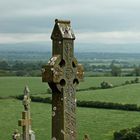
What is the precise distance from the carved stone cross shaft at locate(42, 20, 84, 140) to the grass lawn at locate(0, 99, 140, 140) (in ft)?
91.0

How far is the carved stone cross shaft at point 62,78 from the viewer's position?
8.57 m

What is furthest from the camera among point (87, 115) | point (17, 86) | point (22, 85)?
point (22, 85)

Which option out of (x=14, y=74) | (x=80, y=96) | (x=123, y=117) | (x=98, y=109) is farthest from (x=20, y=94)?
(x=14, y=74)

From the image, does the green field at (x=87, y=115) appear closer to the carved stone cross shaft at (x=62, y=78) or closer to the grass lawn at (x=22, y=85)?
the grass lawn at (x=22, y=85)

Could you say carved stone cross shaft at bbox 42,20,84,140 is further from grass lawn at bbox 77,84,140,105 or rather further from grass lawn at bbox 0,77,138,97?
grass lawn at bbox 0,77,138,97

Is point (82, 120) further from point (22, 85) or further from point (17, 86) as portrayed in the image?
point (22, 85)

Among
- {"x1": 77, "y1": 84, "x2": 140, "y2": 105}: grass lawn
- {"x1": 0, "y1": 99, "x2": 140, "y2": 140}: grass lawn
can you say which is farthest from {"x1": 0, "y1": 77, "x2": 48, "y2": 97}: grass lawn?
{"x1": 0, "y1": 99, "x2": 140, "y2": 140}: grass lawn

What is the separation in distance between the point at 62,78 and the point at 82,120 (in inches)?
1649

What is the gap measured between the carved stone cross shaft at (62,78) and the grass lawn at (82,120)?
27.8 m

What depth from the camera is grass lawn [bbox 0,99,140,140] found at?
131 ft

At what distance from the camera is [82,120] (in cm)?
5028

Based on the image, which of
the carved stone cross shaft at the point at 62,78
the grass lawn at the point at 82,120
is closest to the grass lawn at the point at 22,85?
the grass lawn at the point at 82,120

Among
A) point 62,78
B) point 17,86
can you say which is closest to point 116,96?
point 17,86

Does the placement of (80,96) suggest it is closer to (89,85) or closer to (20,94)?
(20,94)
